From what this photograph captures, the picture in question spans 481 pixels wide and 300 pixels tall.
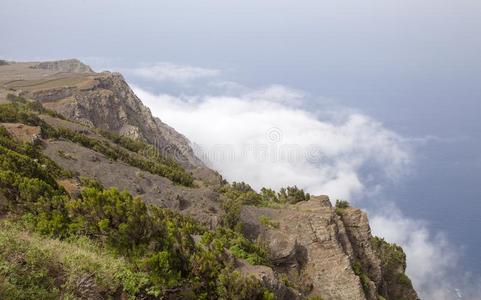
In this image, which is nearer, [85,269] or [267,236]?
[85,269]

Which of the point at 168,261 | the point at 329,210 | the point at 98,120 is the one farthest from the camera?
the point at 98,120

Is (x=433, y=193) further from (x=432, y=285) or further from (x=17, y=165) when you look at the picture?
(x=17, y=165)

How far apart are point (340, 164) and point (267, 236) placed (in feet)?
588

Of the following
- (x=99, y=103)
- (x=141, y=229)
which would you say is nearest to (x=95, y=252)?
(x=141, y=229)

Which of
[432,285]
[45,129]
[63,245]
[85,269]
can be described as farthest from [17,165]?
[432,285]

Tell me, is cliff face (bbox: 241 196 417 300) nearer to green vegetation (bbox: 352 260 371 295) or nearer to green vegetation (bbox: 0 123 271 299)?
green vegetation (bbox: 352 260 371 295)

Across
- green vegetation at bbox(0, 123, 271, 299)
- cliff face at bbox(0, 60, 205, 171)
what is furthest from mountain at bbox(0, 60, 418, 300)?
cliff face at bbox(0, 60, 205, 171)

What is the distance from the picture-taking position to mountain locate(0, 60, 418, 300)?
7.69 meters

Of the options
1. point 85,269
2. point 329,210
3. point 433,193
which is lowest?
point 85,269

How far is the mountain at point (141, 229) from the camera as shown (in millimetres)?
7688

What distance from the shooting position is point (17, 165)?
1342 cm

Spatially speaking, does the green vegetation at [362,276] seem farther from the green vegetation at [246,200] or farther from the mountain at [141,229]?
the green vegetation at [246,200]

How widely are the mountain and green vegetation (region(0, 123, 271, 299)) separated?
0.08 ft

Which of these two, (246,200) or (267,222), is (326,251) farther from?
(246,200)
